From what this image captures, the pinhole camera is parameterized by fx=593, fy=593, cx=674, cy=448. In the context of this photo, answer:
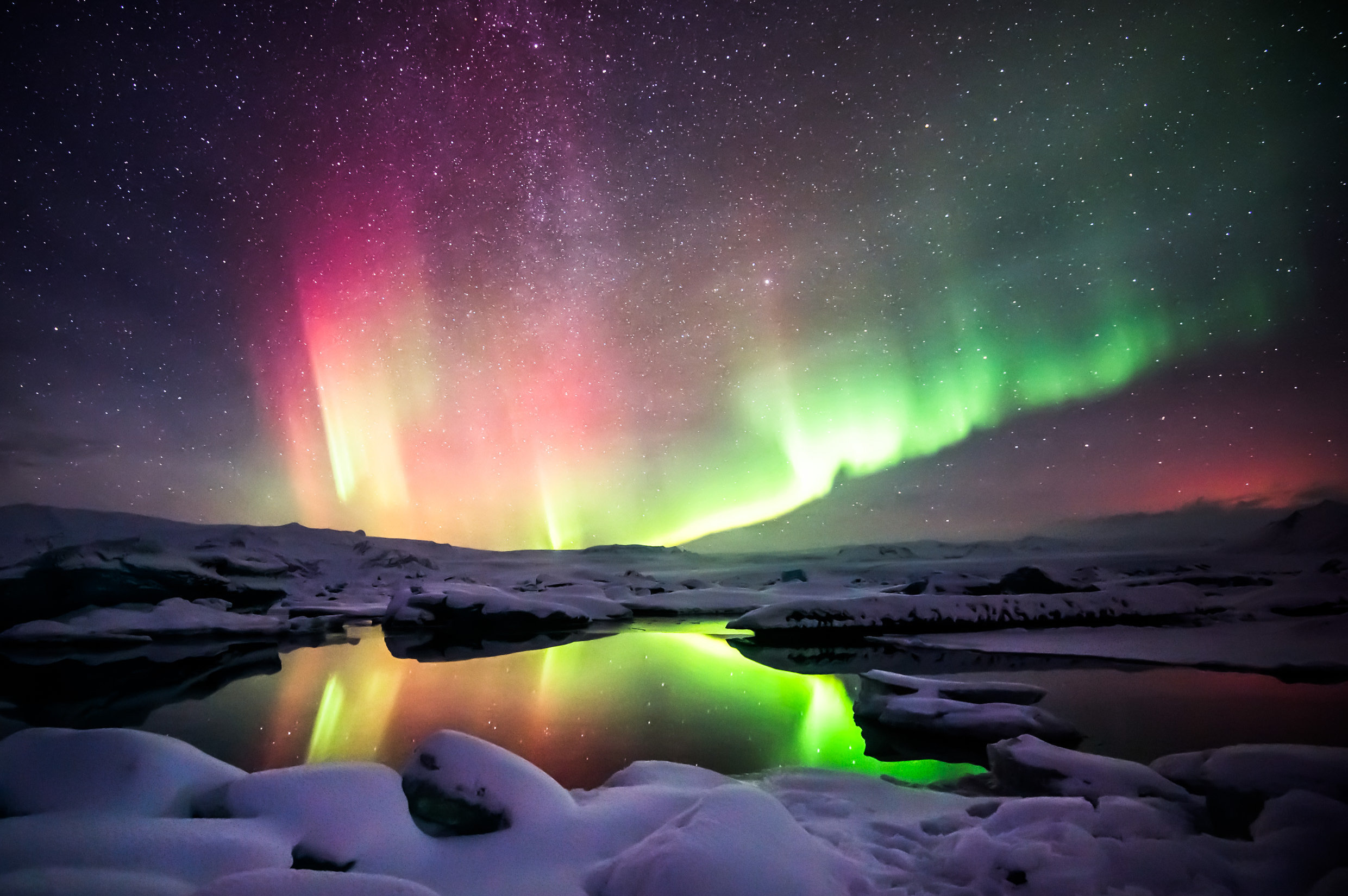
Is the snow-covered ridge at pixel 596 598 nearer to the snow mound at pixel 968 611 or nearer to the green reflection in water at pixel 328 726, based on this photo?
the snow mound at pixel 968 611

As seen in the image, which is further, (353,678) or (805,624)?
(805,624)

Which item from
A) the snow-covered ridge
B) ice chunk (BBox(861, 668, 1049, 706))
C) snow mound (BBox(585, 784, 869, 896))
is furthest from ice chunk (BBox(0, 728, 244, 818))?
the snow-covered ridge

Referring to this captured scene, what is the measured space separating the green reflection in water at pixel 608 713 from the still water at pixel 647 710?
0.11 feet

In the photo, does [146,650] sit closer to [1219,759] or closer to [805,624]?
[805,624]

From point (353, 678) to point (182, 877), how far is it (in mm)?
8803

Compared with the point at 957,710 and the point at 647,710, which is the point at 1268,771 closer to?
the point at 957,710

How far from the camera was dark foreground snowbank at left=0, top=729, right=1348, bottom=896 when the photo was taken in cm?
249

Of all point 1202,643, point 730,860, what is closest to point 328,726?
point 730,860

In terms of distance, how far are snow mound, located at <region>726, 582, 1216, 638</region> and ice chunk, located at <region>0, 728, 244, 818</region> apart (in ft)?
43.8

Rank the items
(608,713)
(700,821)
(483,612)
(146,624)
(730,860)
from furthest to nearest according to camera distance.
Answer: (483,612), (146,624), (608,713), (700,821), (730,860)

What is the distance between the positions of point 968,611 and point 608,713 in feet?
39.2

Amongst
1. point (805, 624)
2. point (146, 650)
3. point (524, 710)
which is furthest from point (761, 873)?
point (146, 650)

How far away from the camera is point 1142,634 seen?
12.7 metres

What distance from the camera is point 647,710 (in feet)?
24.6
